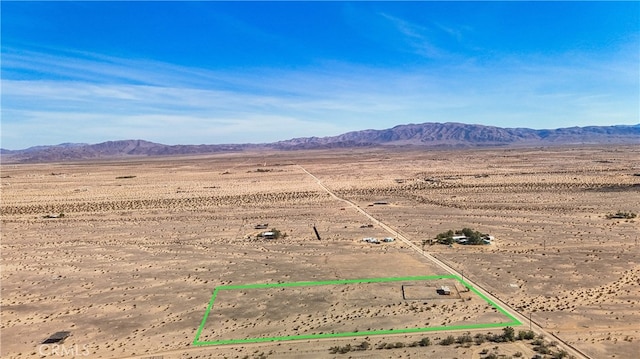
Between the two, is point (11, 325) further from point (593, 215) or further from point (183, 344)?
point (593, 215)

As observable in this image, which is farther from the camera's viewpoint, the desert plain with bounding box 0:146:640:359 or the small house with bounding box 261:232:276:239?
the small house with bounding box 261:232:276:239

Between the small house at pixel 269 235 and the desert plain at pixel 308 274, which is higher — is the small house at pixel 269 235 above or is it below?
above

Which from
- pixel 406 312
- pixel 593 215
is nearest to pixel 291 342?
pixel 406 312

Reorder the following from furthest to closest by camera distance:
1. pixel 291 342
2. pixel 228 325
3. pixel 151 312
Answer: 1. pixel 151 312
2. pixel 228 325
3. pixel 291 342

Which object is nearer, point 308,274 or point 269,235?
point 308,274

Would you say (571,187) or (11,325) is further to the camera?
(571,187)

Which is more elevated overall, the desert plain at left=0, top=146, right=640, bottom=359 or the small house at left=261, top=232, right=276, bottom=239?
the small house at left=261, top=232, right=276, bottom=239

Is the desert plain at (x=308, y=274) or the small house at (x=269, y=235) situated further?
the small house at (x=269, y=235)

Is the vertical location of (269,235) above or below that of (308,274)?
above
